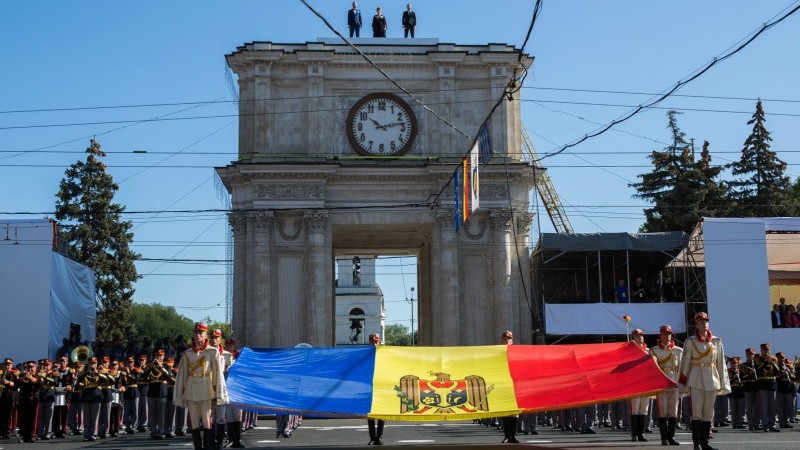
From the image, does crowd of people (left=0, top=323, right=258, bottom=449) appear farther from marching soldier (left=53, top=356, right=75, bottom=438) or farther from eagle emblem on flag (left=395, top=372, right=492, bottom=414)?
eagle emblem on flag (left=395, top=372, right=492, bottom=414)

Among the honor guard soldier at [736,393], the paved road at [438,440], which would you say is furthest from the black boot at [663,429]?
the honor guard soldier at [736,393]

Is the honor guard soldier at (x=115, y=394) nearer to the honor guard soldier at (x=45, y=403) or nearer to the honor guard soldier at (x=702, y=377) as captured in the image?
the honor guard soldier at (x=45, y=403)

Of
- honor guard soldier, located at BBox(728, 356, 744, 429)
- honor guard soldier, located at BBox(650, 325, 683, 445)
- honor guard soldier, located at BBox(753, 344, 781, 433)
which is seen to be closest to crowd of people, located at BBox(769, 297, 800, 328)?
honor guard soldier, located at BBox(753, 344, 781, 433)

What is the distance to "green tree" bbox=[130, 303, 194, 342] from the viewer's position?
128 m

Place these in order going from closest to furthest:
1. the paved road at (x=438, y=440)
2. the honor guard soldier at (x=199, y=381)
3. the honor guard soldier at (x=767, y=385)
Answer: the honor guard soldier at (x=199, y=381), the paved road at (x=438, y=440), the honor guard soldier at (x=767, y=385)

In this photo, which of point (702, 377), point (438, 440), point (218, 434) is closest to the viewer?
point (702, 377)

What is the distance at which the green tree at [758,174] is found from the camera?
2418 inches

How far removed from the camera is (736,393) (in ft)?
91.4

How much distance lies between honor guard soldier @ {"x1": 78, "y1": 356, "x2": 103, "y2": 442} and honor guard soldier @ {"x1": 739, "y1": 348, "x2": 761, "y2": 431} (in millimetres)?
16332

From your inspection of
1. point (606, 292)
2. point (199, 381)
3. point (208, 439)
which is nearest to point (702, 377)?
point (199, 381)

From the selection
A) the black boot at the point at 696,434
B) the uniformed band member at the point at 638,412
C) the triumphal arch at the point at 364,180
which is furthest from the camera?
the triumphal arch at the point at 364,180

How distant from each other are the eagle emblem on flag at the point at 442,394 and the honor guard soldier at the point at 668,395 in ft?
11.2

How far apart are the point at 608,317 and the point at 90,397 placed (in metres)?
21.7

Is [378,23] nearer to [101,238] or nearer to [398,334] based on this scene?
[101,238]
